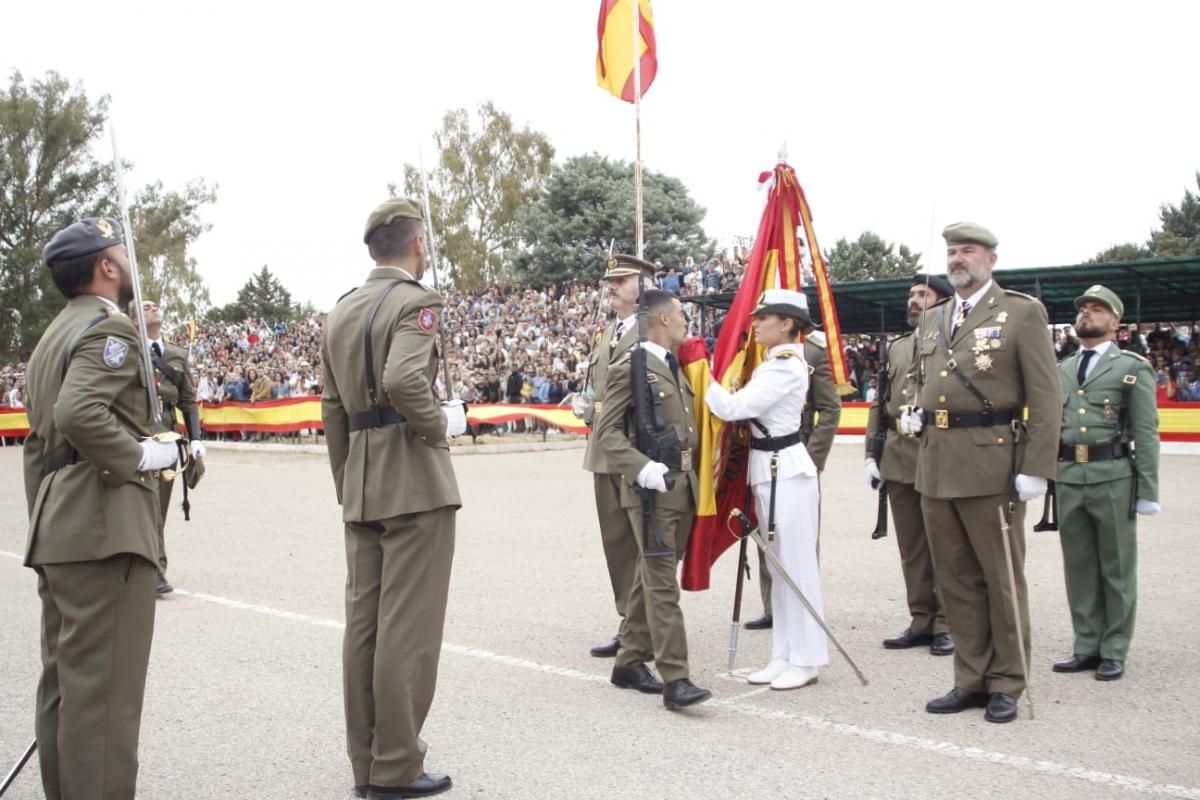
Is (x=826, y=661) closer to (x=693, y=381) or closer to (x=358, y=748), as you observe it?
(x=693, y=381)

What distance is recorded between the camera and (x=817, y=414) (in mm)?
7254

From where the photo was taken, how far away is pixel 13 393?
32750mm

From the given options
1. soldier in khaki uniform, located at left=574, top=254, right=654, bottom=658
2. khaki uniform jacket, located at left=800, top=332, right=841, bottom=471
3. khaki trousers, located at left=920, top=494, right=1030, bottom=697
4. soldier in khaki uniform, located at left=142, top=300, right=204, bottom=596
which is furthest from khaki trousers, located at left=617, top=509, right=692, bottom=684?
soldier in khaki uniform, located at left=142, top=300, right=204, bottom=596

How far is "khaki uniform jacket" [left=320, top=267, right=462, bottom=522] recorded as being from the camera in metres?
4.08

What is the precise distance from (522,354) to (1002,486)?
949 inches

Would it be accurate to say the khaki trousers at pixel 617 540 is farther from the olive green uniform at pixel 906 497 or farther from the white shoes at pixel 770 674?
the olive green uniform at pixel 906 497

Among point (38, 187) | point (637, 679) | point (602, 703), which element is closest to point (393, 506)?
point (602, 703)

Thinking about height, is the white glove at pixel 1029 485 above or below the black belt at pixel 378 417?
below

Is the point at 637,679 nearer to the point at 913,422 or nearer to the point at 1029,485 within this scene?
the point at 913,422

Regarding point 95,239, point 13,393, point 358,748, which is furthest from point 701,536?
point 13,393

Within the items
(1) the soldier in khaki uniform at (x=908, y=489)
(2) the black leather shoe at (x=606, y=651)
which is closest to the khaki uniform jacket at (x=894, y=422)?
(1) the soldier in khaki uniform at (x=908, y=489)

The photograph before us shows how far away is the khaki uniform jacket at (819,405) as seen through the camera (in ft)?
22.7

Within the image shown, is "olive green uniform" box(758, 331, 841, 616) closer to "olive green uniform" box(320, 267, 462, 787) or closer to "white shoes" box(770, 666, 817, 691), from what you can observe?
"white shoes" box(770, 666, 817, 691)

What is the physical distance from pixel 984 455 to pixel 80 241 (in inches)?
154
